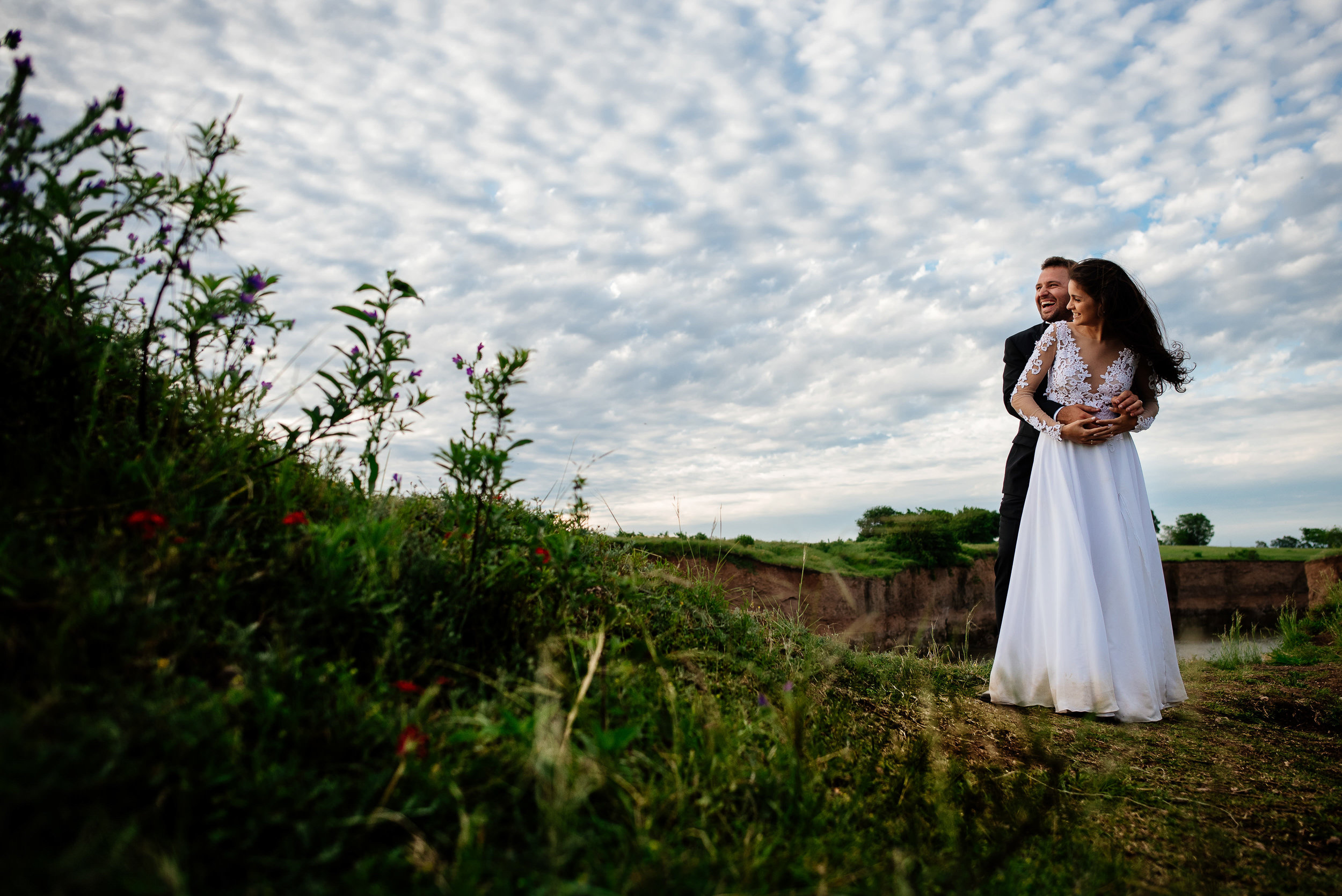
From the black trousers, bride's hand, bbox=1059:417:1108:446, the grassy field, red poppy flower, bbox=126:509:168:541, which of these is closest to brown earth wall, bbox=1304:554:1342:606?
the grassy field

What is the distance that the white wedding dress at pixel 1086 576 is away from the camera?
4.17 m

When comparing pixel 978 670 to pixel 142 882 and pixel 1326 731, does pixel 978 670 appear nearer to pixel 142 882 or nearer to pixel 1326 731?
pixel 1326 731

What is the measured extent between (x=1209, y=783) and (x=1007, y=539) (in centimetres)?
263

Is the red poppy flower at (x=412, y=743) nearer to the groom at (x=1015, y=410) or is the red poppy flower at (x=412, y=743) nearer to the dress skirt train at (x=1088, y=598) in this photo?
the dress skirt train at (x=1088, y=598)

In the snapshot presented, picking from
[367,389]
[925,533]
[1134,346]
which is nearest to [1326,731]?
[1134,346]

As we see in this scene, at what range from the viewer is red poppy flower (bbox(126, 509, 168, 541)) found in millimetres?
1858

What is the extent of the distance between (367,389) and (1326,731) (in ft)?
20.5

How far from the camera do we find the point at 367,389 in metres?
2.75

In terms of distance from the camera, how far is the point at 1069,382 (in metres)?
4.80

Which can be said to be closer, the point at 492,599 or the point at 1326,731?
the point at 492,599

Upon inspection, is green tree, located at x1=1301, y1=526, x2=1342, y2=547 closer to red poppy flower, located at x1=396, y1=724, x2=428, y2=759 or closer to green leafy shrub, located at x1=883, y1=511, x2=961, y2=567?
green leafy shrub, located at x1=883, y1=511, x2=961, y2=567

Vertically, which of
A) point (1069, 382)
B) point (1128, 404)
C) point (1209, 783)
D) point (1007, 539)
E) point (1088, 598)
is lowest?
point (1209, 783)

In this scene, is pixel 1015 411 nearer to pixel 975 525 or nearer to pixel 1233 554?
pixel 975 525

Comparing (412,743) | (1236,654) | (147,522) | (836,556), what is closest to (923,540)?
(836,556)
